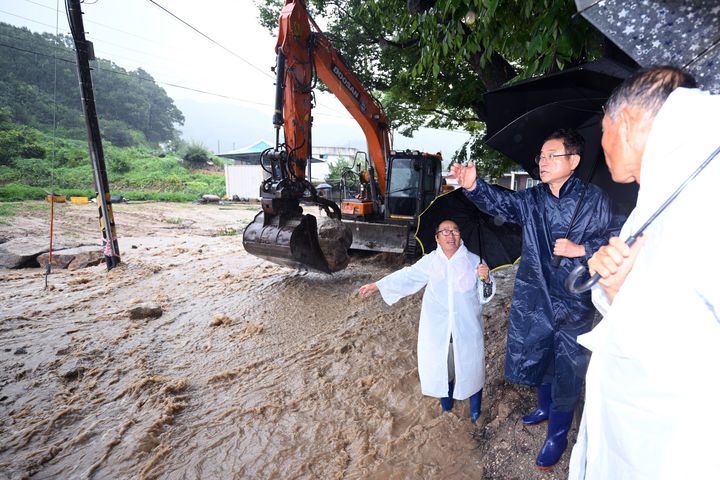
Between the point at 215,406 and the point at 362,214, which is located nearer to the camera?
the point at 215,406

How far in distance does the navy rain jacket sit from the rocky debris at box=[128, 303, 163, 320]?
452cm

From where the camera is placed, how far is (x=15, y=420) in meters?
2.71

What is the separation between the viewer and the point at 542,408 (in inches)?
91.1

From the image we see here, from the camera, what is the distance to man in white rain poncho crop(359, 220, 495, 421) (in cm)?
240

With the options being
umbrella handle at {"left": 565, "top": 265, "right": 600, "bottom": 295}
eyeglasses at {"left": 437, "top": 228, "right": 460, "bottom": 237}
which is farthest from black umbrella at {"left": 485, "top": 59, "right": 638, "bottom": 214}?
umbrella handle at {"left": 565, "top": 265, "right": 600, "bottom": 295}

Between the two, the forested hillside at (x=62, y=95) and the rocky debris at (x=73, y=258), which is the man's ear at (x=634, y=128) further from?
the forested hillside at (x=62, y=95)

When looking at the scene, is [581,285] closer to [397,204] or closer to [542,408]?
[542,408]

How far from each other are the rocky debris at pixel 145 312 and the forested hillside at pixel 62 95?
31.7m

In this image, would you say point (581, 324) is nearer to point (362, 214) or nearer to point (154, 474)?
point (154, 474)

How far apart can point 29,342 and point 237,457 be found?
3.33 meters

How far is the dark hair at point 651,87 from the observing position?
939 millimetres

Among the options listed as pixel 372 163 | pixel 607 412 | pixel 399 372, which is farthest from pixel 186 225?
pixel 607 412

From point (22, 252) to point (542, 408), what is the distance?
9388 mm

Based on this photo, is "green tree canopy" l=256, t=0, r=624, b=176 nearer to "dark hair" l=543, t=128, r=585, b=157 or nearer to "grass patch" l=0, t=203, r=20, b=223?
"dark hair" l=543, t=128, r=585, b=157
